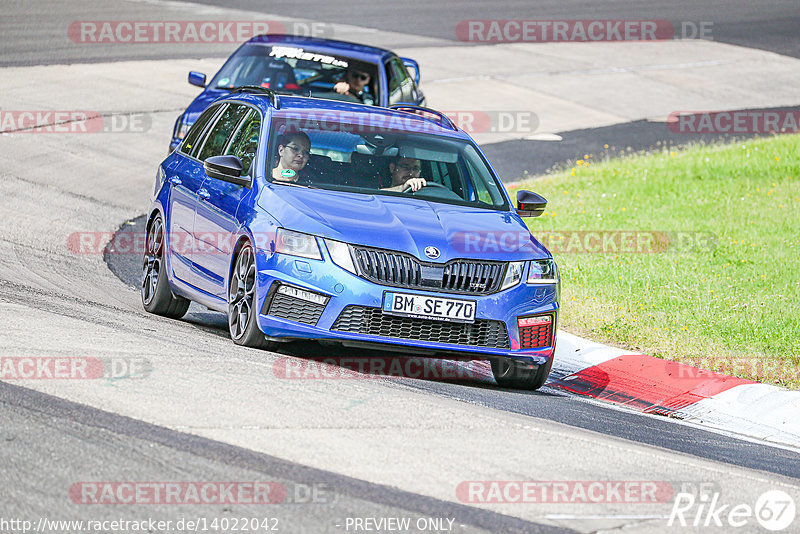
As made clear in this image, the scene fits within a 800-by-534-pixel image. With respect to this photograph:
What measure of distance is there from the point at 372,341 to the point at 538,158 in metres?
13.0

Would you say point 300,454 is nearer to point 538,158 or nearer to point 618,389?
point 618,389

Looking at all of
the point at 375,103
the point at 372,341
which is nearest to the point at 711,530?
the point at 372,341

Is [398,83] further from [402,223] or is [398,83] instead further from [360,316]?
[360,316]

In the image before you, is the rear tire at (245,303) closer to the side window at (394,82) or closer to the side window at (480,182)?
the side window at (480,182)

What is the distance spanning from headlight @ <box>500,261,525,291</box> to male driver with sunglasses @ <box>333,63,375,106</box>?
7.31 meters

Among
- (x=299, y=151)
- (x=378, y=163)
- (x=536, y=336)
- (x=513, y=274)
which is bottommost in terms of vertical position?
(x=536, y=336)

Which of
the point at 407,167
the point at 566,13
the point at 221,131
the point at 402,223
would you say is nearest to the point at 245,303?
the point at 402,223

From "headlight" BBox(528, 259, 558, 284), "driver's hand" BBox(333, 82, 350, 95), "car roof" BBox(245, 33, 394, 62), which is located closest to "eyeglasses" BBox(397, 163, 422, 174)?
"headlight" BBox(528, 259, 558, 284)

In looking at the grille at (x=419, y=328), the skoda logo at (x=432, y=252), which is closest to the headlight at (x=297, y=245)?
the grille at (x=419, y=328)

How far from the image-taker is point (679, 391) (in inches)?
368

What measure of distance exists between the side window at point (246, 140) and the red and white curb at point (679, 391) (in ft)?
9.12

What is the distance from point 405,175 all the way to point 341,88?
6.25 m

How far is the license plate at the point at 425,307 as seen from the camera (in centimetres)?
780

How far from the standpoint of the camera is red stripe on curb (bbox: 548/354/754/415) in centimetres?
913
